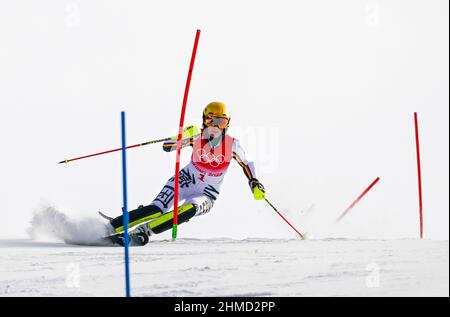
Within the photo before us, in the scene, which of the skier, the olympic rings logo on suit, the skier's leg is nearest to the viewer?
the skier's leg

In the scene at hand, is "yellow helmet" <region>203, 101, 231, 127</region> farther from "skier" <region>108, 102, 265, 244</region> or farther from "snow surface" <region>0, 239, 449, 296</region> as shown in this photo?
"snow surface" <region>0, 239, 449, 296</region>

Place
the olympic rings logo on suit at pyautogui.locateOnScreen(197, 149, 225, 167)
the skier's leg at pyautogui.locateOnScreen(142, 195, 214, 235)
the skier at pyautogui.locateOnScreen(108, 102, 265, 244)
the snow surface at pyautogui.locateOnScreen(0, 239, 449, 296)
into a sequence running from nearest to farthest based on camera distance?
the snow surface at pyautogui.locateOnScreen(0, 239, 449, 296) → the skier's leg at pyautogui.locateOnScreen(142, 195, 214, 235) → the skier at pyautogui.locateOnScreen(108, 102, 265, 244) → the olympic rings logo on suit at pyautogui.locateOnScreen(197, 149, 225, 167)

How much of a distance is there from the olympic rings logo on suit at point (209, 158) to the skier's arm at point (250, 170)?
163 mm

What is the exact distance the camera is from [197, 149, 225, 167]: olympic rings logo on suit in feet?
25.5

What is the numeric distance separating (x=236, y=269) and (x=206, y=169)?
258cm

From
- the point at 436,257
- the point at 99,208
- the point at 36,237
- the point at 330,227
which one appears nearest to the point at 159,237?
the point at 99,208

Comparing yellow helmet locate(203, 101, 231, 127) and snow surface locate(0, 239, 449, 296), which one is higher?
yellow helmet locate(203, 101, 231, 127)

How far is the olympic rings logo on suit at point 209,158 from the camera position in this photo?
25.5 feet

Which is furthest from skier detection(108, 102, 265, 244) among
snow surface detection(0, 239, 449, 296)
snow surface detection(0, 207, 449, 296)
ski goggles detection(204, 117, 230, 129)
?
snow surface detection(0, 239, 449, 296)

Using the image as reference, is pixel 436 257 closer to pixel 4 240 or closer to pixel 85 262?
pixel 85 262

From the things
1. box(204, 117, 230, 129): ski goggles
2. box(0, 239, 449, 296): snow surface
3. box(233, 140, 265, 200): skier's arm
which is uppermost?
box(204, 117, 230, 129): ski goggles

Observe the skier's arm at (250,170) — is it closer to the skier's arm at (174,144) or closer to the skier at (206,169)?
the skier at (206,169)
